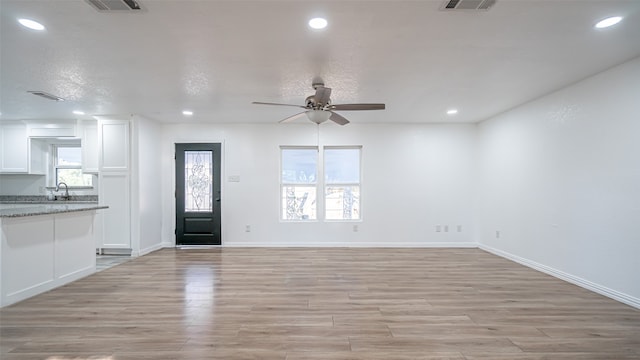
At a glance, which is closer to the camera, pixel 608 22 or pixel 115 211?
pixel 608 22

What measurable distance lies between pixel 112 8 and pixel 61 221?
2952 mm

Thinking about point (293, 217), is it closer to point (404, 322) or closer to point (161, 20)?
point (404, 322)

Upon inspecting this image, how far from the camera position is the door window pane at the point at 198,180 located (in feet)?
19.7

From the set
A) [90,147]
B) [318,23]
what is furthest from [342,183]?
[90,147]

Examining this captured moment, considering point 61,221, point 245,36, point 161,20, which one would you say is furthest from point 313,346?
point 61,221

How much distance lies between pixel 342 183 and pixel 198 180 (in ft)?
9.64

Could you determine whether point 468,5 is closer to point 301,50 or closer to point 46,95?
point 301,50

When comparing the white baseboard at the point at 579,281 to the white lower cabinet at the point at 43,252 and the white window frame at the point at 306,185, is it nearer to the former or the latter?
the white window frame at the point at 306,185

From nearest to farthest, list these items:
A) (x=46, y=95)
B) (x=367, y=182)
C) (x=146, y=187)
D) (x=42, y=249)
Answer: (x=42, y=249)
(x=46, y=95)
(x=146, y=187)
(x=367, y=182)

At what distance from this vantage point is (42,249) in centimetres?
341

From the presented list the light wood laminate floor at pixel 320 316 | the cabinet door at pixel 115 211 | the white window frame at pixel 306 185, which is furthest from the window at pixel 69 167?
the white window frame at pixel 306 185

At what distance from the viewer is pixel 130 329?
8.29 ft

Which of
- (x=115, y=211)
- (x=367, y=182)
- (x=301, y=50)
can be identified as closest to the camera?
(x=301, y=50)

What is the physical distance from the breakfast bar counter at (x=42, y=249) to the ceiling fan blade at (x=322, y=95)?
3.27m
